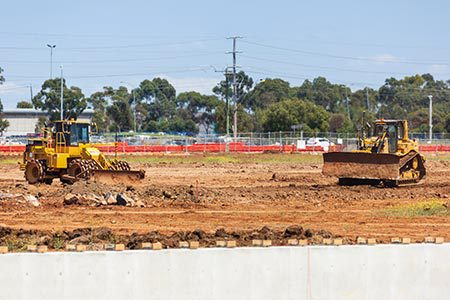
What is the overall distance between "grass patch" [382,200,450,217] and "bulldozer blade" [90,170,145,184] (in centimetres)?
920

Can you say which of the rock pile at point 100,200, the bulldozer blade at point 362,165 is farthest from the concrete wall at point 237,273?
the bulldozer blade at point 362,165

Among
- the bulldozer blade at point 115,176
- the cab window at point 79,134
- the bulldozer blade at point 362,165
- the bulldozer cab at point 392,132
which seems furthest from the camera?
the bulldozer cab at point 392,132

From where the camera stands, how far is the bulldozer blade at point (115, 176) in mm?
27922

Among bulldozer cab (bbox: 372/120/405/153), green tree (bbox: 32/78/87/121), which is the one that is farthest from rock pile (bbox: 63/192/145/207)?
green tree (bbox: 32/78/87/121)

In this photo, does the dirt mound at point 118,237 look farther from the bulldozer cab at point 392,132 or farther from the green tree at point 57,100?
the green tree at point 57,100

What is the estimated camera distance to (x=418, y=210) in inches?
875

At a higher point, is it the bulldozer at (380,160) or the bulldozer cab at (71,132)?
the bulldozer cab at (71,132)

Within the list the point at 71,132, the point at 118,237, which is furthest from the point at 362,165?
the point at 118,237

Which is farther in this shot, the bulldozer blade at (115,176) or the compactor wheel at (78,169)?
the compactor wheel at (78,169)

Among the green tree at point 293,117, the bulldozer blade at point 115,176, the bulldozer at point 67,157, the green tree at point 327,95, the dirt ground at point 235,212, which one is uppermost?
the green tree at point 327,95

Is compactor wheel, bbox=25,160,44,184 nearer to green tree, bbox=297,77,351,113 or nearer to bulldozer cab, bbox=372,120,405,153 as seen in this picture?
bulldozer cab, bbox=372,120,405,153

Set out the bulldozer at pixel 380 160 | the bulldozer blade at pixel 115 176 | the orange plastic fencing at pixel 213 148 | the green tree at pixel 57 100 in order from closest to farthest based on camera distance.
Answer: the bulldozer blade at pixel 115 176
the bulldozer at pixel 380 160
the orange plastic fencing at pixel 213 148
the green tree at pixel 57 100

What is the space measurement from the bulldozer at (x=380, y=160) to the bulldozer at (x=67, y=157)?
766 cm

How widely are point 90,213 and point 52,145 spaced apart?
914 centimetres
